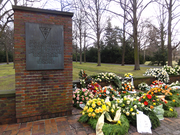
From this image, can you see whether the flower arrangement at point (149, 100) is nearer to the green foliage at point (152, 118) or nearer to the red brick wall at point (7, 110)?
A: the green foliage at point (152, 118)

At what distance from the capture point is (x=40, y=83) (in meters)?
3.02

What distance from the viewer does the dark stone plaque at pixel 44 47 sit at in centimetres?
288

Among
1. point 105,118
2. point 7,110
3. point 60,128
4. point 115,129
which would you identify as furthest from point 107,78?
point 7,110

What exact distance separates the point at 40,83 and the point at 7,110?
97cm

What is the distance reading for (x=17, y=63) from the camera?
282 centimetres

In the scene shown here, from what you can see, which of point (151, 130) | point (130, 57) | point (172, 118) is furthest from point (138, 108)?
point (130, 57)

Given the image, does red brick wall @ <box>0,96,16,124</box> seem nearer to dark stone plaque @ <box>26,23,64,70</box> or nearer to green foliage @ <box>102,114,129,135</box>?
dark stone plaque @ <box>26,23,64,70</box>

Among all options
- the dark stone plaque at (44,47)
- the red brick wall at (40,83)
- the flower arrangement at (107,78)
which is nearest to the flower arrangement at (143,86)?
the flower arrangement at (107,78)

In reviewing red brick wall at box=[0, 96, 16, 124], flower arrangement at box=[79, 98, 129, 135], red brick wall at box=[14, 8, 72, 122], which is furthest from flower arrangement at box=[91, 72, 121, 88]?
red brick wall at box=[0, 96, 16, 124]

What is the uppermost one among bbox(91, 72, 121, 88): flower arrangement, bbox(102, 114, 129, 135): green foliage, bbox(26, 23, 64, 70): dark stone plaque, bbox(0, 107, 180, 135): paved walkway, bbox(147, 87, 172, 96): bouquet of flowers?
bbox(26, 23, 64, 70): dark stone plaque

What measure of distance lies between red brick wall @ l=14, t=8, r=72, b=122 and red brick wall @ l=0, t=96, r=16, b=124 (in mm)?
186

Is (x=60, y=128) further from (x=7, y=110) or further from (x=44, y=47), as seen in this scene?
(x=44, y=47)

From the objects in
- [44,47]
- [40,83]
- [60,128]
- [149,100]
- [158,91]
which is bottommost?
[60,128]

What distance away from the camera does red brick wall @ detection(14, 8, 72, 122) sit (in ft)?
9.29
